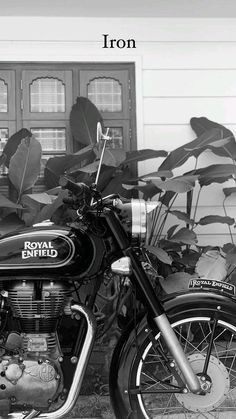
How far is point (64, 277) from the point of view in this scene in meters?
2.82

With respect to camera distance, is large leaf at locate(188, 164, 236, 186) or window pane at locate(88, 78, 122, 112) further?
window pane at locate(88, 78, 122, 112)

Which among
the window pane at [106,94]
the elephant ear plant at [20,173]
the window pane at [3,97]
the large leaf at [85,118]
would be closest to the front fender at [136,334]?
the elephant ear plant at [20,173]

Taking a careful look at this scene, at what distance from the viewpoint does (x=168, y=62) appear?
→ 4.58 meters

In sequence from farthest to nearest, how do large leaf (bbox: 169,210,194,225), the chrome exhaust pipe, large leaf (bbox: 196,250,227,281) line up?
large leaf (bbox: 169,210,194,225), large leaf (bbox: 196,250,227,281), the chrome exhaust pipe

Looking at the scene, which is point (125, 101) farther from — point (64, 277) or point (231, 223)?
point (64, 277)

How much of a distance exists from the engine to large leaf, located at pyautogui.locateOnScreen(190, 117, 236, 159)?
6.32ft

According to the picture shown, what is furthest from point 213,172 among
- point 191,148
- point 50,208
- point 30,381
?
point 30,381

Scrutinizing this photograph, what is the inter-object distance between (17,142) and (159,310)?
187 centimetres

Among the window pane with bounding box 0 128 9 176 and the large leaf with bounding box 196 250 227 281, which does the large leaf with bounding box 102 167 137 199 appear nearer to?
the large leaf with bounding box 196 250 227 281

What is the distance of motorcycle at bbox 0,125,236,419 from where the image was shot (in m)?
2.81

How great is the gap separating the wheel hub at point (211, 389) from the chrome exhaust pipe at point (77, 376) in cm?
46

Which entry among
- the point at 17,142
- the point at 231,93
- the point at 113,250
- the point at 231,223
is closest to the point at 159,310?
the point at 113,250

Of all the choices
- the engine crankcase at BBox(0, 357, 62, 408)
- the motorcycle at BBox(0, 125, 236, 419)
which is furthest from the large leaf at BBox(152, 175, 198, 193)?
the engine crankcase at BBox(0, 357, 62, 408)

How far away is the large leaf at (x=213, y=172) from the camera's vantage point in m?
4.11
